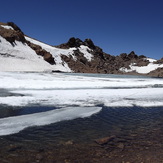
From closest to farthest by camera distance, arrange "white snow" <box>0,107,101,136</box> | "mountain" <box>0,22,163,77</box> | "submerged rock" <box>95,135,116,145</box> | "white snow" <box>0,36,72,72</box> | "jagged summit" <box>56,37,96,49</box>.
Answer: "submerged rock" <box>95,135,116,145</box> < "white snow" <box>0,107,101,136</box> < "white snow" <box>0,36,72,72</box> < "mountain" <box>0,22,163,77</box> < "jagged summit" <box>56,37,96,49</box>

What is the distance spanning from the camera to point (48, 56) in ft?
249

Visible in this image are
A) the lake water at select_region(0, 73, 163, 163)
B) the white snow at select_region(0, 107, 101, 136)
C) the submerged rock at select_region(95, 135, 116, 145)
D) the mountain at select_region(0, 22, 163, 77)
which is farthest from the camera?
the mountain at select_region(0, 22, 163, 77)

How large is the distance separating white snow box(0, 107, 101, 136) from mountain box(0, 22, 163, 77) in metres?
46.9

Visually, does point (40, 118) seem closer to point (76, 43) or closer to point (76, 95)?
point (76, 95)

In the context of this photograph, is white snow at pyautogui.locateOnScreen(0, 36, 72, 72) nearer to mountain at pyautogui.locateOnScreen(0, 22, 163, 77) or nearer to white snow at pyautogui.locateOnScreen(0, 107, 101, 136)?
mountain at pyautogui.locateOnScreen(0, 22, 163, 77)

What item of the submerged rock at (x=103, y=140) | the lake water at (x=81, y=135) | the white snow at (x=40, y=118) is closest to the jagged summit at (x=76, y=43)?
the white snow at (x=40, y=118)

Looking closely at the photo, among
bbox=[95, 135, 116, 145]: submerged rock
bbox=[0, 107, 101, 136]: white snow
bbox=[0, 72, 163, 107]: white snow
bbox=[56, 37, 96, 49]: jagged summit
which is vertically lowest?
bbox=[95, 135, 116, 145]: submerged rock

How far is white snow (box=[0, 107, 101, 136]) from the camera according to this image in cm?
781

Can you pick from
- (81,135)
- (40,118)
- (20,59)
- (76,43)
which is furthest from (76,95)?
(76,43)

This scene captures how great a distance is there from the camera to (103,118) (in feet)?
32.3

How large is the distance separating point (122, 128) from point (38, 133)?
3300mm

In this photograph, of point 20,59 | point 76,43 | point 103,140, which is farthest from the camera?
point 76,43

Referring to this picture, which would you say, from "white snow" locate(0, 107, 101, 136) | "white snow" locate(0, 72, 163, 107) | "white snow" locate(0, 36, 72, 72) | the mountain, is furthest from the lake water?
"white snow" locate(0, 36, 72, 72)

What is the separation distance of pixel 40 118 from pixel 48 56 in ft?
223
